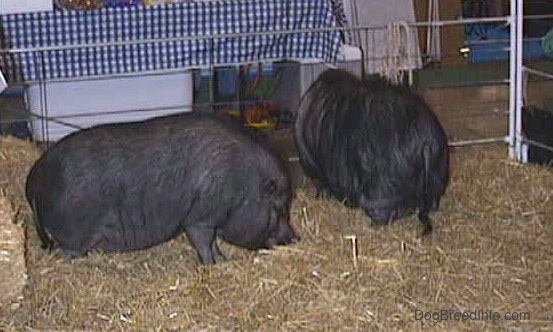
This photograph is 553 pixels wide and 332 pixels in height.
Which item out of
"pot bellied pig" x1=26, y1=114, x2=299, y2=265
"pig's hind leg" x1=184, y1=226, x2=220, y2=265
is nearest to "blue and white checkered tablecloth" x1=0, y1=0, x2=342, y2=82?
"pot bellied pig" x1=26, y1=114, x2=299, y2=265

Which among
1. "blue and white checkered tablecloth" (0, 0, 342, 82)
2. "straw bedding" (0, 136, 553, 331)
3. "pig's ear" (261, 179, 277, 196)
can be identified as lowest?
"straw bedding" (0, 136, 553, 331)

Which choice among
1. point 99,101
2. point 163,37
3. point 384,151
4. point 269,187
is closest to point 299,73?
point 163,37

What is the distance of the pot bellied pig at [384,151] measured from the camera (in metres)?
3.51

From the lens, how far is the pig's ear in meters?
3.18

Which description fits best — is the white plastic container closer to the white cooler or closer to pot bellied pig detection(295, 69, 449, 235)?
the white cooler

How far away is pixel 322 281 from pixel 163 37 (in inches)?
60.6

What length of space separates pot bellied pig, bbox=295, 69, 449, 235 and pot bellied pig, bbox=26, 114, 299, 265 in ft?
1.36

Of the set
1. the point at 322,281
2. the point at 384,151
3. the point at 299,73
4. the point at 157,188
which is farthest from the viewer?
the point at 299,73

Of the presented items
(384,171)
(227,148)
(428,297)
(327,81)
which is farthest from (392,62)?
(428,297)

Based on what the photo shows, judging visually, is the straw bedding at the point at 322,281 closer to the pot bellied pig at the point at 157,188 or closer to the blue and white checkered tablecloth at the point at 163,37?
the pot bellied pig at the point at 157,188

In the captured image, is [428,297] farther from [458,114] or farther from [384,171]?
[458,114]

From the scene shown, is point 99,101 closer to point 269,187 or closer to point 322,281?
point 269,187

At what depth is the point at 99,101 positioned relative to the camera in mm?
4316

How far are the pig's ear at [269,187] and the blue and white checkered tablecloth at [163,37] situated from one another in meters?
0.80
